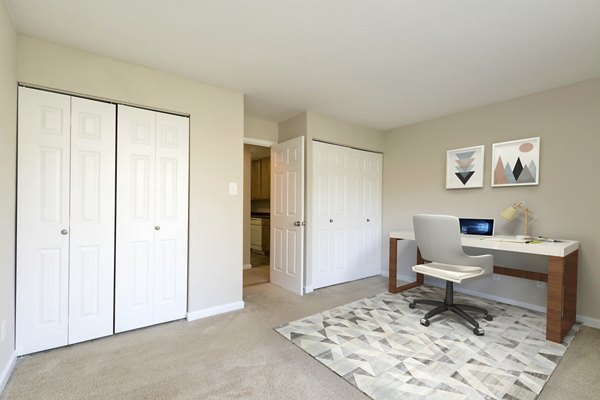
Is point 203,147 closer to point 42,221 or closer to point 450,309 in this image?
point 42,221

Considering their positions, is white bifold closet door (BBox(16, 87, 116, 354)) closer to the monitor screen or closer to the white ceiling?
the white ceiling

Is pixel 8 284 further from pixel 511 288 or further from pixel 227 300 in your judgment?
pixel 511 288

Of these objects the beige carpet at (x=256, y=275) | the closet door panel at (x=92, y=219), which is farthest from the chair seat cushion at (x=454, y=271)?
the closet door panel at (x=92, y=219)

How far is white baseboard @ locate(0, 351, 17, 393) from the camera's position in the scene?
66.6 inches

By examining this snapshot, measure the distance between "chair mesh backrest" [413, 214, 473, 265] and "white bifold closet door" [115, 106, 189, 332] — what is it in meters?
2.26

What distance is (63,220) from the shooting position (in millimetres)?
2168

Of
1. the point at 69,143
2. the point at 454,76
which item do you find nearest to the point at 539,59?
the point at 454,76

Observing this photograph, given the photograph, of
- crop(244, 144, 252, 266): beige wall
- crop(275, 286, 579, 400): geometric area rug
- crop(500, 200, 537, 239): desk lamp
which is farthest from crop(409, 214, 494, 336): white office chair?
crop(244, 144, 252, 266): beige wall

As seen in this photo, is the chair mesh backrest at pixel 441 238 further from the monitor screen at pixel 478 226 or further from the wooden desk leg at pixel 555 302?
the monitor screen at pixel 478 226

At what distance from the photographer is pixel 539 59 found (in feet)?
7.51

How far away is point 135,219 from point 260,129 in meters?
2.04

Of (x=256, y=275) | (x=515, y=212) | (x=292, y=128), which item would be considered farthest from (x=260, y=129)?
(x=515, y=212)

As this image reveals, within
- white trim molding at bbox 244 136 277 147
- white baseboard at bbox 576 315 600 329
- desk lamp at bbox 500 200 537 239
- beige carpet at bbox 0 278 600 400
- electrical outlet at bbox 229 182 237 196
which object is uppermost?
white trim molding at bbox 244 136 277 147

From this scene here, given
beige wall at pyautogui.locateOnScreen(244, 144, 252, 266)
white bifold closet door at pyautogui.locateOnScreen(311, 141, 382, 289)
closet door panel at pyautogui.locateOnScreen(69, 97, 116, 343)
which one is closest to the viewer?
closet door panel at pyautogui.locateOnScreen(69, 97, 116, 343)
